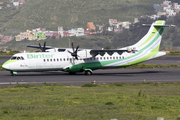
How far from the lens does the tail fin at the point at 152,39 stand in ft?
137

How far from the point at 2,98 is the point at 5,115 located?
5.34 meters

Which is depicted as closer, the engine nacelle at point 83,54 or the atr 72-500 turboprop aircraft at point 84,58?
the atr 72-500 turboprop aircraft at point 84,58

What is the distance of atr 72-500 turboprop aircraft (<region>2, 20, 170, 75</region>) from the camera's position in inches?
1420

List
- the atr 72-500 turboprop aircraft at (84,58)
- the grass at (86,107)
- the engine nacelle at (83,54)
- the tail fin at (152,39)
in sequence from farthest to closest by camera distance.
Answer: the tail fin at (152,39), the engine nacelle at (83,54), the atr 72-500 turboprop aircraft at (84,58), the grass at (86,107)

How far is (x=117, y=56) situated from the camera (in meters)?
40.3

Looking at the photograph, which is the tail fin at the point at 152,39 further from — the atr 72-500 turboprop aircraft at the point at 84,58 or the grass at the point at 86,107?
the grass at the point at 86,107

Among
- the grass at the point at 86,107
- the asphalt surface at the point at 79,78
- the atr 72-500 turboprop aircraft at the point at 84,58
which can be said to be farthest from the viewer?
the atr 72-500 turboprop aircraft at the point at 84,58

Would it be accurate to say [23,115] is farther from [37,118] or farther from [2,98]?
[2,98]

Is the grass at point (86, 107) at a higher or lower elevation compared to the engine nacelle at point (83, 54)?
lower

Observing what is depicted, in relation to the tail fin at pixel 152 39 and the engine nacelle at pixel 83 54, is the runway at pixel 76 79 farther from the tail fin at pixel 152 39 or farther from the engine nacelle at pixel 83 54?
the tail fin at pixel 152 39

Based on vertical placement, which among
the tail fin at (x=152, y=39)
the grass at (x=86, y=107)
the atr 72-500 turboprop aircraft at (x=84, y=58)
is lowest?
the grass at (x=86, y=107)

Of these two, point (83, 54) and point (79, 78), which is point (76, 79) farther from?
point (83, 54)

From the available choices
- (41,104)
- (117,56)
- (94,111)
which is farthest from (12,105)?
(117,56)

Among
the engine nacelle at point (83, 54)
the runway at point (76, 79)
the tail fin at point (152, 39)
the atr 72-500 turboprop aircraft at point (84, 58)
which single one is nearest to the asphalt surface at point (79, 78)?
the runway at point (76, 79)
